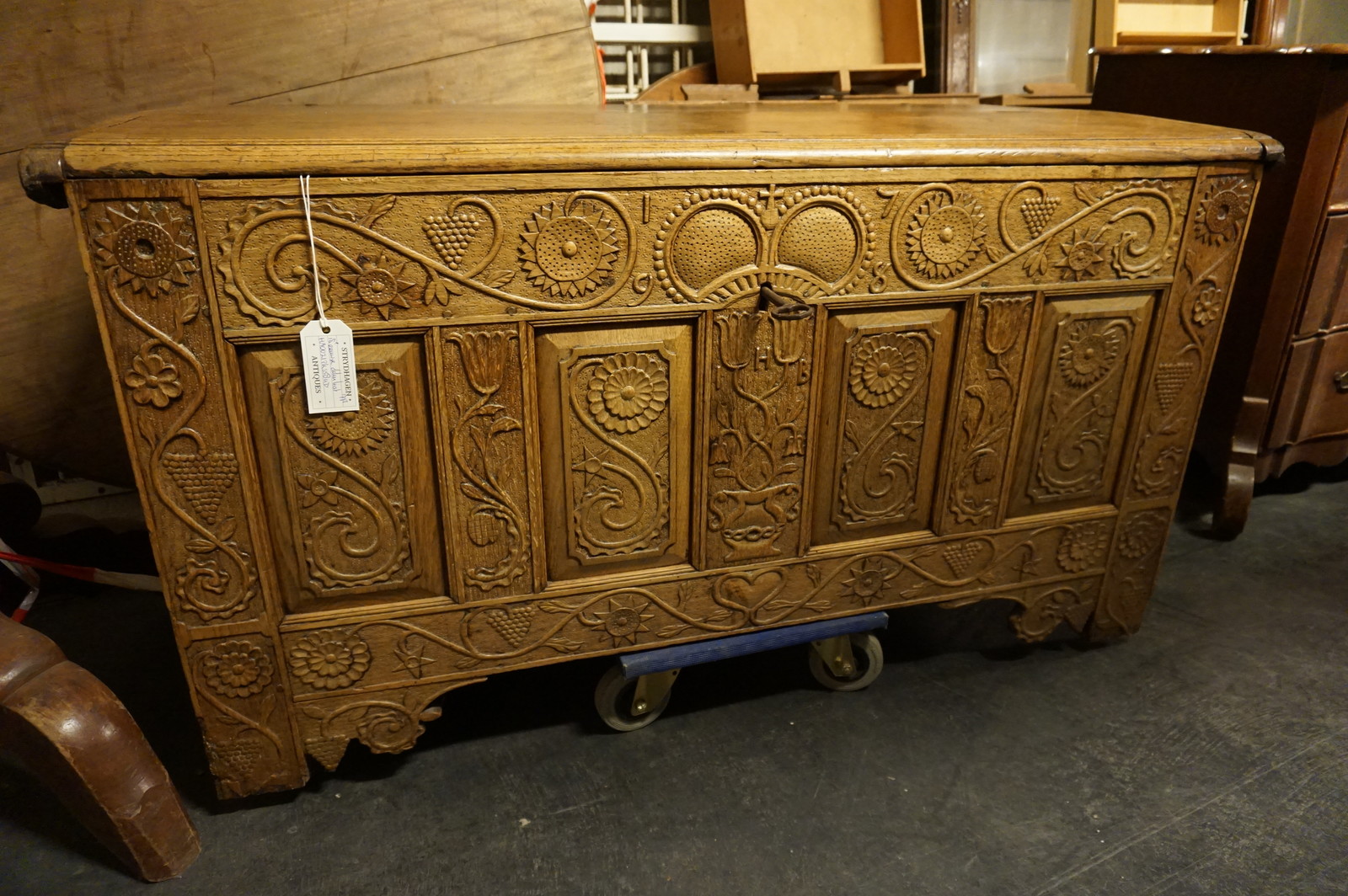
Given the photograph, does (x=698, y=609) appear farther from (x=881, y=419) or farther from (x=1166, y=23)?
(x=1166, y=23)

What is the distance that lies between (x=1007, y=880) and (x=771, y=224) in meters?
1.06

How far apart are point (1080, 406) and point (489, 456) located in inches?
42.2

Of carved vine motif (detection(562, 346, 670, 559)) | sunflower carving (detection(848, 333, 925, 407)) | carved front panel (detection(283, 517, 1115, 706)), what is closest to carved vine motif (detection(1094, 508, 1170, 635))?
carved front panel (detection(283, 517, 1115, 706))

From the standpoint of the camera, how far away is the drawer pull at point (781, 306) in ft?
4.15

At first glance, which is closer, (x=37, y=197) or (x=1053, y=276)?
(x=37, y=197)

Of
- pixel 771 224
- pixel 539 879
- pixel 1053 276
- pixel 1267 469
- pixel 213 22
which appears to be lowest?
pixel 539 879

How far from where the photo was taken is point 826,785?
1.48 m

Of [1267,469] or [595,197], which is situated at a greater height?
[595,197]

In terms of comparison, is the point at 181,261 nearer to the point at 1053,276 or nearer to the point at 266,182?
the point at 266,182

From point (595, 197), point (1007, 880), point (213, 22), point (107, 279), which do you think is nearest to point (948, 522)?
point (1007, 880)

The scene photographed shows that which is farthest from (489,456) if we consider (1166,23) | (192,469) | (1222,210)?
(1166,23)

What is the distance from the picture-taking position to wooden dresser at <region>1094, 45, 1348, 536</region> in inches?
77.0

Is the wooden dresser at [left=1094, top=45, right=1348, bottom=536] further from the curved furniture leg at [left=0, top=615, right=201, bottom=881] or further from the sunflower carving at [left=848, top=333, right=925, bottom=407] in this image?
the curved furniture leg at [left=0, top=615, right=201, bottom=881]

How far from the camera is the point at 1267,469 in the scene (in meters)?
2.31
